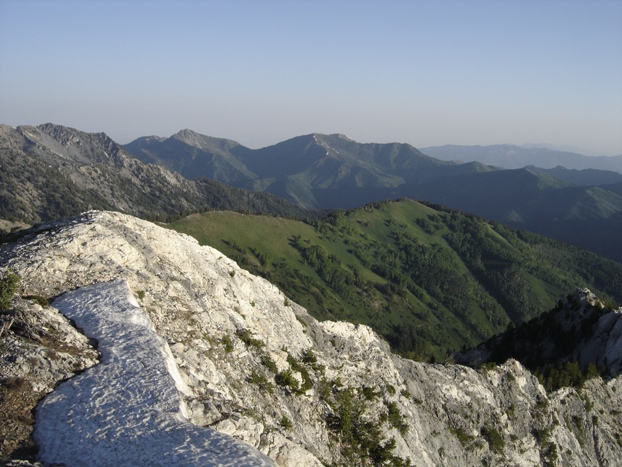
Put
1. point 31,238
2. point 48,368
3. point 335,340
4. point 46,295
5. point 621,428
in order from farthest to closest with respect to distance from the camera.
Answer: point 621,428
point 335,340
point 31,238
point 46,295
point 48,368

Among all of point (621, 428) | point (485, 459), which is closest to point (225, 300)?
point (485, 459)

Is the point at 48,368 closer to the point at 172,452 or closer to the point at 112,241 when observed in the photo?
the point at 172,452

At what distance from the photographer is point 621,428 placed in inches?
3068

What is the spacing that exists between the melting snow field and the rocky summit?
7 centimetres

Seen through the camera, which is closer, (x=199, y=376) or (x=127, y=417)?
(x=127, y=417)

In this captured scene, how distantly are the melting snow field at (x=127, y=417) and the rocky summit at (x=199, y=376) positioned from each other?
7cm

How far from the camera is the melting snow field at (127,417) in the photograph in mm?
18328

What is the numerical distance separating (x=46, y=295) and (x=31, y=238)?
337 inches

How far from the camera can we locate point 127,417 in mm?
20266

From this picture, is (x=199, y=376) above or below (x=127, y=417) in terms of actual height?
below

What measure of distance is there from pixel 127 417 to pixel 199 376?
5852mm

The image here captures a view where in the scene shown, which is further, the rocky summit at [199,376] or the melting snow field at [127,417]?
the rocky summit at [199,376]

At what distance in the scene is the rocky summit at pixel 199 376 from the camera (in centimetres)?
1984

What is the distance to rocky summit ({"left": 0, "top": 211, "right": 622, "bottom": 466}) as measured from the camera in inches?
781
